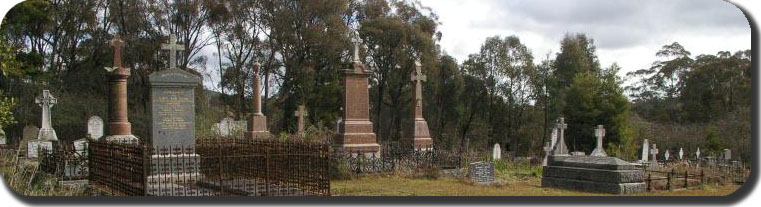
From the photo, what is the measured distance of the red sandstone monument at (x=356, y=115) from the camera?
20719 millimetres

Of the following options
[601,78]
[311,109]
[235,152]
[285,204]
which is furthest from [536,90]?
[285,204]

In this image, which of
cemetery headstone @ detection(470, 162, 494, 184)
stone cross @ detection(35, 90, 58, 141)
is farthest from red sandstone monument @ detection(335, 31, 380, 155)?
stone cross @ detection(35, 90, 58, 141)

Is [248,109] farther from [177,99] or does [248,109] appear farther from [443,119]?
[177,99]

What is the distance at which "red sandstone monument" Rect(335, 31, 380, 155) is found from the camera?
68.0ft

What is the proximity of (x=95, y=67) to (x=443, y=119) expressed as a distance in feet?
75.3

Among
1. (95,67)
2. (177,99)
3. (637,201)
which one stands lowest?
(637,201)

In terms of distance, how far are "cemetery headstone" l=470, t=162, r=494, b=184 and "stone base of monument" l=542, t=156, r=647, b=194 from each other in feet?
4.48

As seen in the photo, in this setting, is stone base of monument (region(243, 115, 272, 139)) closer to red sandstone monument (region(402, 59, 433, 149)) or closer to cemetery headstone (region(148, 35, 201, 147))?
red sandstone monument (region(402, 59, 433, 149))

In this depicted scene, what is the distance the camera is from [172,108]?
13859 millimetres

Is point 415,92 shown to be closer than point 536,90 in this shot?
Yes

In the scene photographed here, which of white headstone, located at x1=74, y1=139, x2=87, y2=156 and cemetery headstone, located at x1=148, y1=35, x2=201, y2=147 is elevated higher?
cemetery headstone, located at x1=148, y1=35, x2=201, y2=147

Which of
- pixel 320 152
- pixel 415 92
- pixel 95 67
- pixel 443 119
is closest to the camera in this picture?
pixel 320 152

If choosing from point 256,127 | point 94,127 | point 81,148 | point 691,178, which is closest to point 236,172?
point 81,148

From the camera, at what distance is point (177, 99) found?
13945mm
